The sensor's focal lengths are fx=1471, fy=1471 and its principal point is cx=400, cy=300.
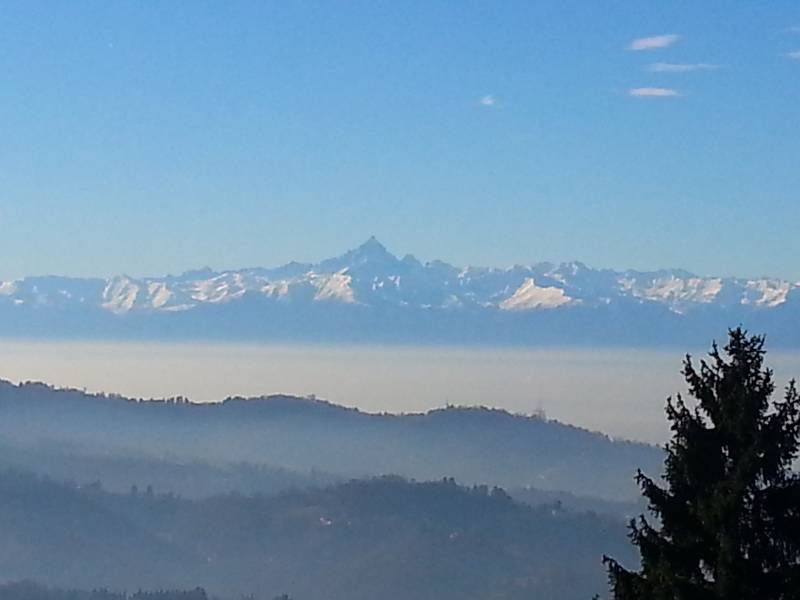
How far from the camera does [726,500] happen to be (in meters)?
20.6

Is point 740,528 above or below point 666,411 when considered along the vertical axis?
below

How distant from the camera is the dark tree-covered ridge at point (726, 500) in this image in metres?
20.7

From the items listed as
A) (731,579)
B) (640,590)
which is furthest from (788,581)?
(640,590)

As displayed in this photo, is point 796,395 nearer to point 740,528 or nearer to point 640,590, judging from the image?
point 740,528

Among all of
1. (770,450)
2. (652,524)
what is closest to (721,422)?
(770,450)

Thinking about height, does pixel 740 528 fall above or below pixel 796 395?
below

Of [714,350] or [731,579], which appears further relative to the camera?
[714,350]

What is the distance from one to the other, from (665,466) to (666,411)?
92 cm

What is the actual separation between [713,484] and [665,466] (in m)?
1.05

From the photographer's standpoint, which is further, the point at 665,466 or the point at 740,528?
the point at 665,466

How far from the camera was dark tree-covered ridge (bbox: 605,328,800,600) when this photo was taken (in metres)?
20.7

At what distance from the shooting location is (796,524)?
21000mm

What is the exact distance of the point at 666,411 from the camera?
71.8ft

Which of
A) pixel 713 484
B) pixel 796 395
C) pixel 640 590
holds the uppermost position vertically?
pixel 796 395
